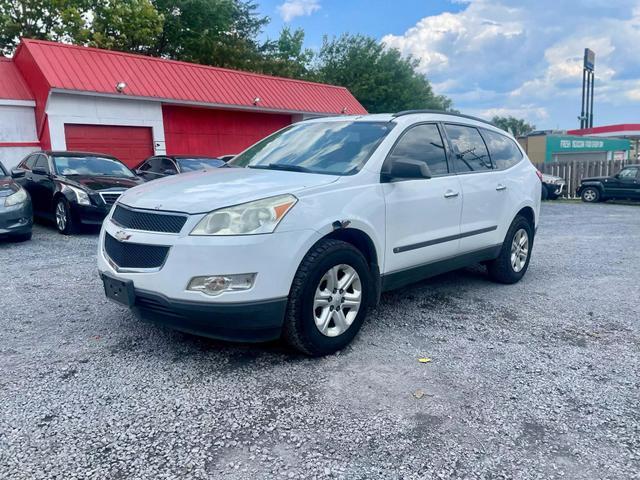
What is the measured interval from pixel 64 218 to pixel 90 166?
1.35 m

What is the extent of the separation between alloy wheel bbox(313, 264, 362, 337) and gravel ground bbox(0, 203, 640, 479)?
264 mm

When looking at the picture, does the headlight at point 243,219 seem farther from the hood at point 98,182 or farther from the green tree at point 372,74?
the green tree at point 372,74

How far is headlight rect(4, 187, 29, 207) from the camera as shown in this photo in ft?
24.8

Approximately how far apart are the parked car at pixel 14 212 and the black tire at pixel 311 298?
6.17 m

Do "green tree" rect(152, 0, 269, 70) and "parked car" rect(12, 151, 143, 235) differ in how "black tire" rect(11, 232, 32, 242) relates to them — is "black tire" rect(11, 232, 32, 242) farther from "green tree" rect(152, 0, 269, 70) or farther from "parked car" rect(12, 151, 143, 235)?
"green tree" rect(152, 0, 269, 70)

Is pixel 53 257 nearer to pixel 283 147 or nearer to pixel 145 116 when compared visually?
pixel 283 147

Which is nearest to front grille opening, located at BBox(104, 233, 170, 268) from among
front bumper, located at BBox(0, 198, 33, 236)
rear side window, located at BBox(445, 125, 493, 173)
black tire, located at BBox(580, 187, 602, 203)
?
rear side window, located at BBox(445, 125, 493, 173)

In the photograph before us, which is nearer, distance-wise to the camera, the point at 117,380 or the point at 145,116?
the point at 117,380

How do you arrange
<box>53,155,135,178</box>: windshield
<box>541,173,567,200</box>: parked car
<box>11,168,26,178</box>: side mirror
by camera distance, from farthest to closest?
<box>541,173,567,200</box>: parked car → <box>11,168,26,178</box>: side mirror → <box>53,155,135,178</box>: windshield

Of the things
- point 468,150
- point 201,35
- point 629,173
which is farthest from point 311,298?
point 201,35

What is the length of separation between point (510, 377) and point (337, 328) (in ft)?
4.02

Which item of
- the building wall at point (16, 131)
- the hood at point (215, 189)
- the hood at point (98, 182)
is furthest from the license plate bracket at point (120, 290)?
the building wall at point (16, 131)

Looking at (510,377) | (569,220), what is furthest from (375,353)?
(569,220)

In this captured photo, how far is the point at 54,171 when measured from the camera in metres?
9.07
